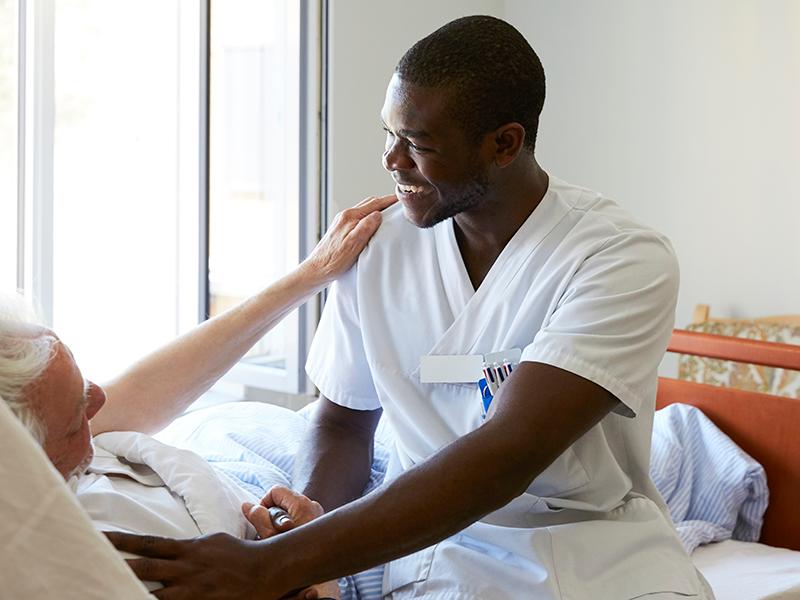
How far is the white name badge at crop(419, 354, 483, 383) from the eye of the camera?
45.4 inches

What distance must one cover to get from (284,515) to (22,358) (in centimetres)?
43

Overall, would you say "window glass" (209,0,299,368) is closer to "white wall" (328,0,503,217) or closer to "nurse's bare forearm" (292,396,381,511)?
"white wall" (328,0,503,217)

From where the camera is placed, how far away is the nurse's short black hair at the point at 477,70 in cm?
113

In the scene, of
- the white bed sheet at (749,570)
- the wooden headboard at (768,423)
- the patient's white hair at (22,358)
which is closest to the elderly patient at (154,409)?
the patient's white hair at (22,358)

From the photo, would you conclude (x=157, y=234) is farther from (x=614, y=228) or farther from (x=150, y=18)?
(x=614, y=228)

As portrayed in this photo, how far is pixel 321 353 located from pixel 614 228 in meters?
0.58

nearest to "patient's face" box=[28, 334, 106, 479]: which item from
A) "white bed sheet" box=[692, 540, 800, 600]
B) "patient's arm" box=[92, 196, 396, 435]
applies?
"patient's arm" box=[92, 196, 396, 435]

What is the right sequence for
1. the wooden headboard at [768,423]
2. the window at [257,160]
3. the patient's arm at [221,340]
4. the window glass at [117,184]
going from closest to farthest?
Answer: the patient's arm at [221,340], the wooden headboard at [768,423], the window glass at [117,184], the window at [257,160]

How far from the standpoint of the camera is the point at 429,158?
116cm

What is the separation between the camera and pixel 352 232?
1.35 m

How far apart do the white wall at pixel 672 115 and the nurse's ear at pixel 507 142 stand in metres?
1.59

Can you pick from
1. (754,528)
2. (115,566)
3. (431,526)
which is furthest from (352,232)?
(754,528)

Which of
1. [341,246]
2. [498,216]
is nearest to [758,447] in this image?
[498,216]

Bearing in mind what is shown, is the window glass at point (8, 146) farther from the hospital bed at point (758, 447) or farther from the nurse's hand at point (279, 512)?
the hospital bed at point (758, 447)
